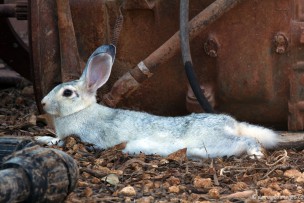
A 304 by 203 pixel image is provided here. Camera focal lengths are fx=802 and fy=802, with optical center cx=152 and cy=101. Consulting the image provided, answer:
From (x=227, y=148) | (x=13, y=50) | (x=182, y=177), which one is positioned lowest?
(x=182, y=177)

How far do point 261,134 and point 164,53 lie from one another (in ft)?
2.26

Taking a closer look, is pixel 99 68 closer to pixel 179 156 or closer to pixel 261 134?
pixel 179 156

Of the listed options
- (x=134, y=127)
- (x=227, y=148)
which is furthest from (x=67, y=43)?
(x=227, y=148)

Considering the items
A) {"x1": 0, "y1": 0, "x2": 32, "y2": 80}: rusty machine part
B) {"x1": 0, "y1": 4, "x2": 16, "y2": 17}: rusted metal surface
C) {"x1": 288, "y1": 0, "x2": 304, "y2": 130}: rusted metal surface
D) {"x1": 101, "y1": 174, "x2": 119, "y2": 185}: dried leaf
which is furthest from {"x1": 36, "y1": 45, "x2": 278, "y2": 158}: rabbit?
{"x1": 0, "y1": 0, "x2": 32, "y2": 80}: rusty machine part

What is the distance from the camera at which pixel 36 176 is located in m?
2.72

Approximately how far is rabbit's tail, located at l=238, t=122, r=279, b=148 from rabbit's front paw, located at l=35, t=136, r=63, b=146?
0.99 m

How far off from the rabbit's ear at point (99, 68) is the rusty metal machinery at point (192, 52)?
0.11 m

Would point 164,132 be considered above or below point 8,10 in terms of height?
below

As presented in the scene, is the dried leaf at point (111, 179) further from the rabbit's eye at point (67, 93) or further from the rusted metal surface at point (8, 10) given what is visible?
the rusted metal surface at point (8, 10)

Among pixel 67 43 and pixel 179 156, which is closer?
pixel 179 156

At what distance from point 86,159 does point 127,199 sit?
0.80 meters

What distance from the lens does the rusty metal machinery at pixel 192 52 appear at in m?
4.45

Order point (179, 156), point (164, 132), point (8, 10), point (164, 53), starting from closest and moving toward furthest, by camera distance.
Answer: point (179, 156) < point (164, 132) < point (164, 53) < point (8, 10)

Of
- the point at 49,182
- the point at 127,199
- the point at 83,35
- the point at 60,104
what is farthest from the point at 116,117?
the point at 49,182
